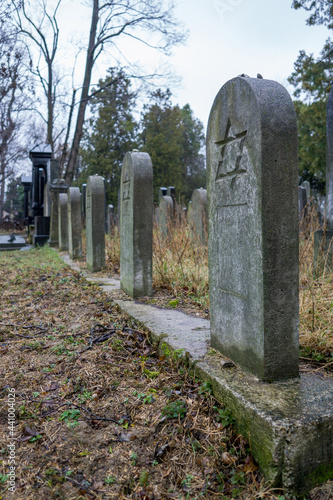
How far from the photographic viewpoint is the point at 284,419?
4.82 feet

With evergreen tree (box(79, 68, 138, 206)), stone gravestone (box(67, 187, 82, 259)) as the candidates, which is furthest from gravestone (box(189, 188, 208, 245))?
evergreen tree (box(79, 68, 138, 206))

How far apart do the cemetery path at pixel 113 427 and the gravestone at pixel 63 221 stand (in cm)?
717

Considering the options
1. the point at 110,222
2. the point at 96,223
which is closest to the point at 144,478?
the point at 96,223

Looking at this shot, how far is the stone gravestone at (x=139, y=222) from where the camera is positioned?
388cm

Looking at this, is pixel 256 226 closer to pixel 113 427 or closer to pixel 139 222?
pixel 113 427

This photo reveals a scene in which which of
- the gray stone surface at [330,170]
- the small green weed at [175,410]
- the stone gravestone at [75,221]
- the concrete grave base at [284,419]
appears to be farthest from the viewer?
the stone gravestone at [75,221]

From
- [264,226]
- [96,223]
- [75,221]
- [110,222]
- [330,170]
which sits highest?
[330,170]

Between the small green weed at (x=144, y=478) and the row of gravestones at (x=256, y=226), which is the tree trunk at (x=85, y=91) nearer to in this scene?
the row of gravestones at (x=256, y=226)

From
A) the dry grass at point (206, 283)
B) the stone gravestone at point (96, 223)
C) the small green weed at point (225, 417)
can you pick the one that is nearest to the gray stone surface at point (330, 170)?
the dry grass at point (206, 283)

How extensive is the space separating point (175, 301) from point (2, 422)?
82.7 inches

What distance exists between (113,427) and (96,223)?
4.35m

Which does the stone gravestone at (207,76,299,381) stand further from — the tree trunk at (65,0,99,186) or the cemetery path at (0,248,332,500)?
the tree trunk at (65,0,99,186)

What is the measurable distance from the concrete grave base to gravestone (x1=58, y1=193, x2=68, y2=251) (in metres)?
8.51

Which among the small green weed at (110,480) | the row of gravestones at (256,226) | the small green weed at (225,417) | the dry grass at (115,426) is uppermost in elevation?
the row of gravestones at (256,226)
